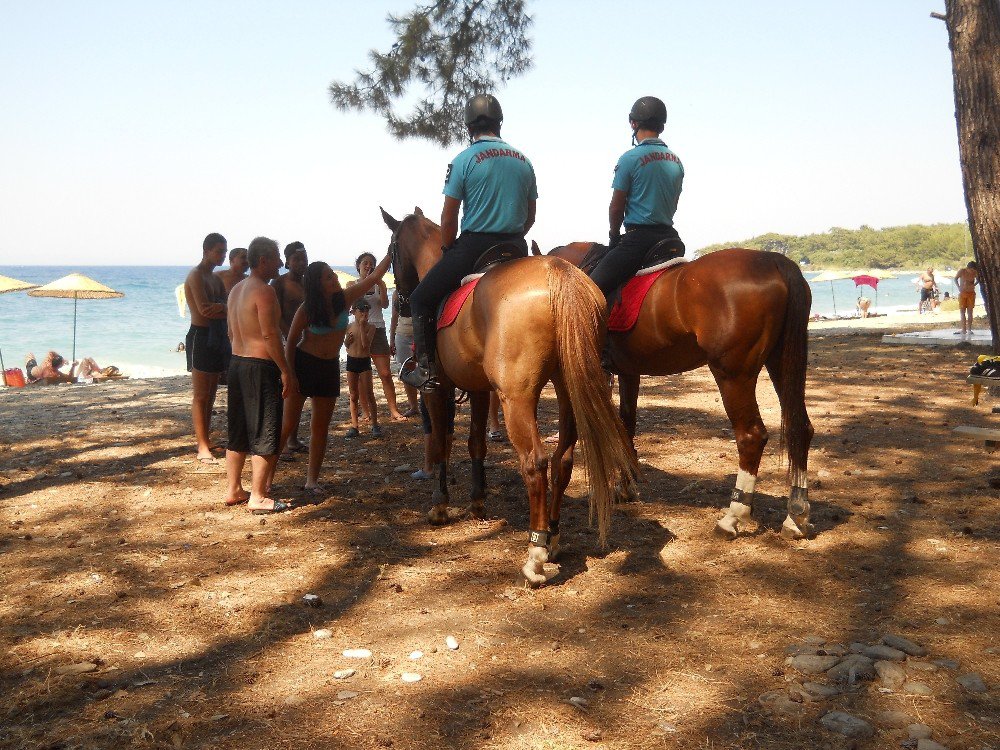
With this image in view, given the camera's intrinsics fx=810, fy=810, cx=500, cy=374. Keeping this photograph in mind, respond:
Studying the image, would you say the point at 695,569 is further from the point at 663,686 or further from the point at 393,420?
the point at 393,420

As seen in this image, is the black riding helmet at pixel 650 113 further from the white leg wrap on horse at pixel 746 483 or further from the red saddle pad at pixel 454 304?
the white leg wrap on horse at pixel 746 483

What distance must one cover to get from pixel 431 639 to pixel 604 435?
1.71m

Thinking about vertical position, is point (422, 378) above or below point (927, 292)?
below

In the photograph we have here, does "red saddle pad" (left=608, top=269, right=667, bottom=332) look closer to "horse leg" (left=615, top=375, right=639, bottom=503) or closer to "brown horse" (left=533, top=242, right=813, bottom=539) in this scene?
"brown horse" (left=533, top=242, right=813, bottom=539)

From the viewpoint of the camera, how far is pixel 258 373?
22.4ft

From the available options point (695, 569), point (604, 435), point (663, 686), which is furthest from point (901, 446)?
point (663, 686)

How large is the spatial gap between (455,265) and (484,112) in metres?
1.15

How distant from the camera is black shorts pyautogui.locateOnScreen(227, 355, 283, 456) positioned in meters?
6.83

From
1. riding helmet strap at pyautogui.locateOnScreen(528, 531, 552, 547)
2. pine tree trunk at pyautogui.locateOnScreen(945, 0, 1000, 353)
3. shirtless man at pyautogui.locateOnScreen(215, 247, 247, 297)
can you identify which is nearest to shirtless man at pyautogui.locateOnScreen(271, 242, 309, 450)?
shirtless man at pyautogui.locateOnScreen(215, 247, 247, 297)

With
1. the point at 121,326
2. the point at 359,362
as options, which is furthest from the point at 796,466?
Answer: the point at 121,326

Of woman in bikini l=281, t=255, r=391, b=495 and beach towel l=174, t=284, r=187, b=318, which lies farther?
beach towel l=174, t=284, r=187, b=318

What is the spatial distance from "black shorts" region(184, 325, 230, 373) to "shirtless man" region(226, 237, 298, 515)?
181 centimetres

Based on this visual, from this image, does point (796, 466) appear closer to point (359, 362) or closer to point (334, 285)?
point (334, 285)

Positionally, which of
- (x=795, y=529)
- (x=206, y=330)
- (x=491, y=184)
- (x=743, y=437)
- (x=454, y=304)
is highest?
(x=491, y=184)
